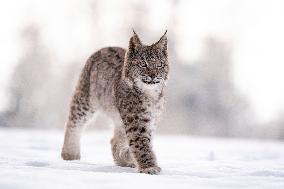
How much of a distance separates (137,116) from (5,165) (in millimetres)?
1494

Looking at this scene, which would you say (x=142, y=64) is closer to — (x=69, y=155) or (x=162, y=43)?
(x=162, y=43)

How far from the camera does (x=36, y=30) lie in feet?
97.4

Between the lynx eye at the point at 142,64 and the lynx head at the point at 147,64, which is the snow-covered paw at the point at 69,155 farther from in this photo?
the lynx eye at the point at 142,64

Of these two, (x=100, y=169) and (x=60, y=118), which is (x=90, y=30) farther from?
(x=100, y=169)

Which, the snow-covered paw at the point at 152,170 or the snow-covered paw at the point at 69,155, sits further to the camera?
the snow-covered paw at the point at 69,155

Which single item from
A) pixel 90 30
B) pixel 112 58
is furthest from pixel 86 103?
pixel 90 30

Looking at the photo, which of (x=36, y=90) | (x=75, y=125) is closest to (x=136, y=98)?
(x=75, y=125)

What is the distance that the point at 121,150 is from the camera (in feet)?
26.5

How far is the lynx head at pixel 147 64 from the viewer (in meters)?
7.21

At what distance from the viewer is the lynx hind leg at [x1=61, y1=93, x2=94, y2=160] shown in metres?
8.79

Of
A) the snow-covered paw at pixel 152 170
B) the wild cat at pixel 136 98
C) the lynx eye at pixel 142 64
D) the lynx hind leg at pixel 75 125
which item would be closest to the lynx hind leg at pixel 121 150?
the wild cat at pixel 136 98

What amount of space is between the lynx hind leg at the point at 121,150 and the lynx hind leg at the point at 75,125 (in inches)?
24.6

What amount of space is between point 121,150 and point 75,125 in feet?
3.35

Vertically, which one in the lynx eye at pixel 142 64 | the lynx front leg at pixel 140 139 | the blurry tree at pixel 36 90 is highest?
the blurry tree at pixel 36 90
